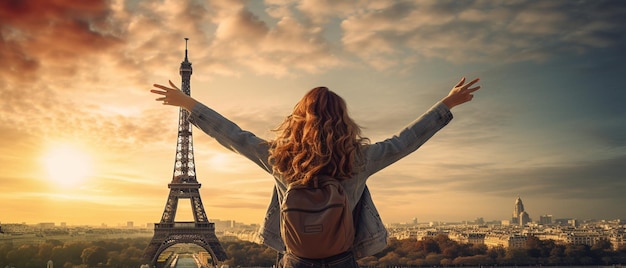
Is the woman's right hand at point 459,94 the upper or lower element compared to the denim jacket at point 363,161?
upper

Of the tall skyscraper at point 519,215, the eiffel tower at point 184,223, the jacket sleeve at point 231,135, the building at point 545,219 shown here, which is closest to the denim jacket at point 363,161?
the jacket sleeve at point 231,135

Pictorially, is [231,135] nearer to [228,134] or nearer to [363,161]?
[228,134]

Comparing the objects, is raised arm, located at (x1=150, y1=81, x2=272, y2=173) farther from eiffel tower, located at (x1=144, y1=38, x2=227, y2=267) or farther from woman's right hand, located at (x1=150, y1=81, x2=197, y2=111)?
eiffel tower, located at (x1=144, y1=38, x2=227, y2=267)

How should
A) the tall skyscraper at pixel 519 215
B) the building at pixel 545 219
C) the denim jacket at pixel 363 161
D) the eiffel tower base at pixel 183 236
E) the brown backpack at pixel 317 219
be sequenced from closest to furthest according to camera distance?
the brown backpack at pixel 317 219 → the denim jacket at pixel 363 161 → the eiffel tower base at pixel 183 236 → the tall skyscraper at pixel 519 215 → the building at pixel 545 219

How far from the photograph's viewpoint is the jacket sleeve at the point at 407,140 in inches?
112

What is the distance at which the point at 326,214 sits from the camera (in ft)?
8.50

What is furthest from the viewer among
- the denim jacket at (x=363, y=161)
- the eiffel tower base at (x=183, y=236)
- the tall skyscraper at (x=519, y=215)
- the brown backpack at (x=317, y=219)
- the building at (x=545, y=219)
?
the building at (x=545, y=219)

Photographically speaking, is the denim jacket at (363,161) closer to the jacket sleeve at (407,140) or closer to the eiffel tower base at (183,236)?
the jacket sleeve at (407,140)

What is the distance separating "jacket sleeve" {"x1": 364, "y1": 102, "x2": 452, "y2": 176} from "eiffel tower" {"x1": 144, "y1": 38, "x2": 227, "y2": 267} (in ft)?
124

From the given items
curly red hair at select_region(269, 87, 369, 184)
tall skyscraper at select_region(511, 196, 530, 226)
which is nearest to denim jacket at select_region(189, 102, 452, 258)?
curly red hair at select_region(269, 87, 369, 184)

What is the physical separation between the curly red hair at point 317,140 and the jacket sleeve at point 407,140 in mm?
120

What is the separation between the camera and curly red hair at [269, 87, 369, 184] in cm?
264

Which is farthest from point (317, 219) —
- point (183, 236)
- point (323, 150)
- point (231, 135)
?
point (183, 236)

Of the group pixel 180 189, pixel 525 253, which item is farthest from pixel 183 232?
pixel 525 253
